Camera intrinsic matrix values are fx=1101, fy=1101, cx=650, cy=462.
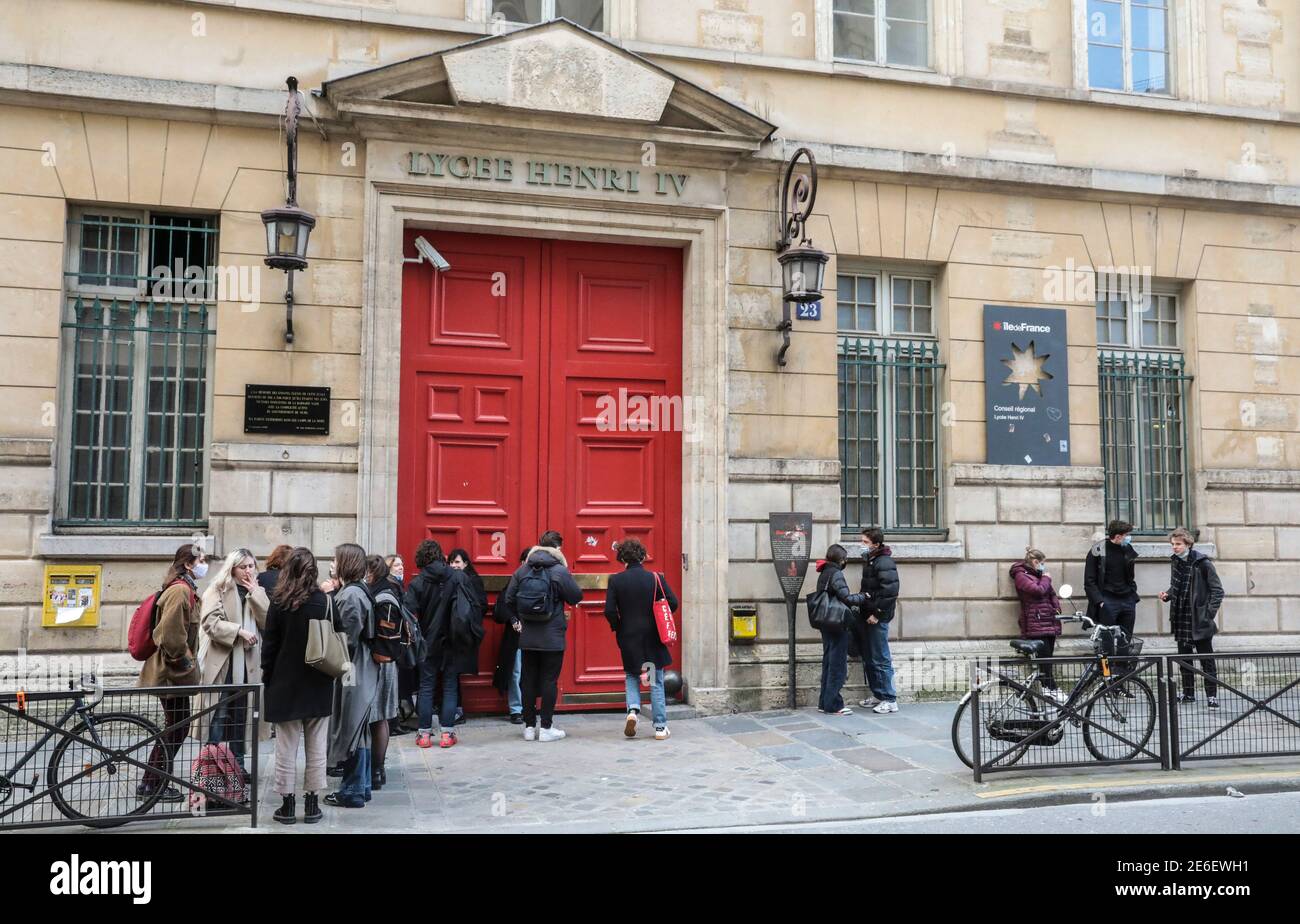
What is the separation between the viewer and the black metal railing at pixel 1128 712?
780 centimetres

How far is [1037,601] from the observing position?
437 inches

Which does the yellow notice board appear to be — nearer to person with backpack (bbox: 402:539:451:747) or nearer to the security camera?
person with backpack (bbox: 402:539:451:747)

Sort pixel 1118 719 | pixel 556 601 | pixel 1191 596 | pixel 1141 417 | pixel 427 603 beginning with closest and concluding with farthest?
pixel 1118 719
pixel 556 601
pixel 427 603
pixel 1191 596
pixel 1141 417

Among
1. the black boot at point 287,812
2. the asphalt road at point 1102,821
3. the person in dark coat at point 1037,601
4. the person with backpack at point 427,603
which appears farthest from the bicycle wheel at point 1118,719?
the black boot at point 287,812

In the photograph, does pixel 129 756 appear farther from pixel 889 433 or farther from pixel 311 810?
pixel 889 433

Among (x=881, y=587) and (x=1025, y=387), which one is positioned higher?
(x=1025, y=387)

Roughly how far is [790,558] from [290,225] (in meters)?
5.43

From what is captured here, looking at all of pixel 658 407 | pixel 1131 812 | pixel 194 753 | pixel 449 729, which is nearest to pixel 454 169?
pixel 658 407

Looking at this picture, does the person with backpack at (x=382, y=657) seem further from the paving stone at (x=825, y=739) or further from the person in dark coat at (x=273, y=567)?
the paving stone at (x=825, y=739)

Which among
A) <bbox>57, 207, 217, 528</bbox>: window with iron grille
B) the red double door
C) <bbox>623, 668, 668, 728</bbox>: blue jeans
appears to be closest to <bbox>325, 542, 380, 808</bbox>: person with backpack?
<bbox>623, 668, 668, 728</bbox>: blue jeans

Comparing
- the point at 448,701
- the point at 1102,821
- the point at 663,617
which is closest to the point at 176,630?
the point at 448,701

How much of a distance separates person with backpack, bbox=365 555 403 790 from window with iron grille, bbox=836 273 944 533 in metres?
5.36

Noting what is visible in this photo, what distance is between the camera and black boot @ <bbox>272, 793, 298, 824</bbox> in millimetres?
6770

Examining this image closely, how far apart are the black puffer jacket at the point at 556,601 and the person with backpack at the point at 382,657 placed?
1.59m
